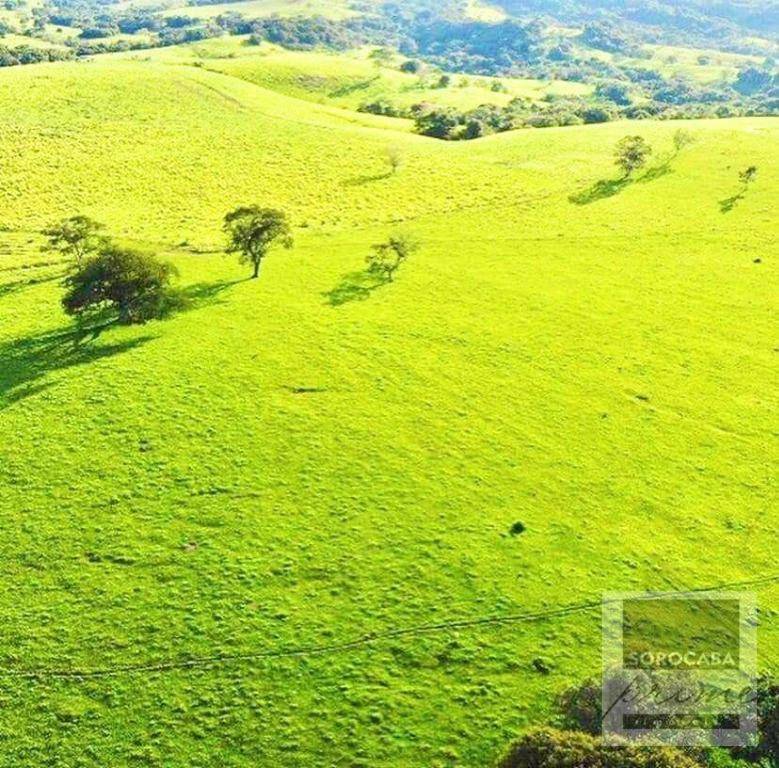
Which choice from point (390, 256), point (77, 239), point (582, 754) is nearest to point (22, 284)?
point (77, 239)

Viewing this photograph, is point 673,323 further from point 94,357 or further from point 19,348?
point 19,348

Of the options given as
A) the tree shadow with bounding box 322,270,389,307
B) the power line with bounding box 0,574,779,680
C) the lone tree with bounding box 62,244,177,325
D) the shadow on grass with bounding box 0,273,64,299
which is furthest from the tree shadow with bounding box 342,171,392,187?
the power line with bounding box 0,574,779,680

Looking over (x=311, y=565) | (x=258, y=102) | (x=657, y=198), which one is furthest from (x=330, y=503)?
(x=258, y=102)

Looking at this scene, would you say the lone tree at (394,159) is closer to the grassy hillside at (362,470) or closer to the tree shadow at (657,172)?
the grassy hillside at (362,470)

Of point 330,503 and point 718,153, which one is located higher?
point 718,153

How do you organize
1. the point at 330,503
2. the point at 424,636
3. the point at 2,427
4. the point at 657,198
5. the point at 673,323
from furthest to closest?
the point at 657,198 < the point at 673,323 < the point at 2,427 < the point at 330,503 < the point at 424,636

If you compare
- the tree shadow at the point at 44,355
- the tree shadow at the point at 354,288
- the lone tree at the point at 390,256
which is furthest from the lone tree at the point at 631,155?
the tree shadow at the point at 44,355

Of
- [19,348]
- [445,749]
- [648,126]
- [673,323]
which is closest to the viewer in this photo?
[445,749]
